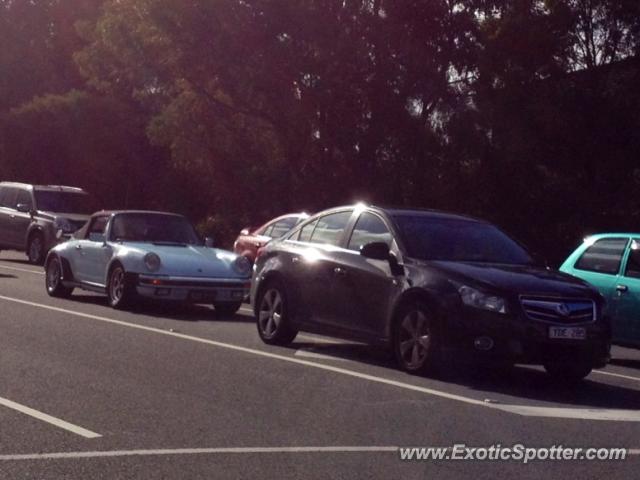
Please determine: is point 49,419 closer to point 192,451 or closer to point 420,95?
point 192,451

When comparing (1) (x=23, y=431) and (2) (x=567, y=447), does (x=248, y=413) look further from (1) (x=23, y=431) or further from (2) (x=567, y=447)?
(2) (x=567, y=447)

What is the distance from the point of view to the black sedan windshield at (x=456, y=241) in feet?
37.9

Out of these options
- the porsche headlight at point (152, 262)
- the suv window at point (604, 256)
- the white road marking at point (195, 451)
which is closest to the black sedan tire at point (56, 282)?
the porsche headlight at point (152, 262)

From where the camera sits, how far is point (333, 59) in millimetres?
32156

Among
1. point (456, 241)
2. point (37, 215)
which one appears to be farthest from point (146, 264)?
point (37, 215)

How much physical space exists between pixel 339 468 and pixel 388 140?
2717 cm

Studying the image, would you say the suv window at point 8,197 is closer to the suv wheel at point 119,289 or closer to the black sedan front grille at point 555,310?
the suv wheel at point 119,289

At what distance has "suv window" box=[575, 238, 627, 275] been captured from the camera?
13.9m

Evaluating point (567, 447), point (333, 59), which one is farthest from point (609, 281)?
point (333, 59)

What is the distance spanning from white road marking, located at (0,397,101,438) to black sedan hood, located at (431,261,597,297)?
158 inches

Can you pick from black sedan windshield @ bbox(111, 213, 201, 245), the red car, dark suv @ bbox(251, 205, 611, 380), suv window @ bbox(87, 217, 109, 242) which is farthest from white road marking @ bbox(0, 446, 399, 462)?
Answer: the red car

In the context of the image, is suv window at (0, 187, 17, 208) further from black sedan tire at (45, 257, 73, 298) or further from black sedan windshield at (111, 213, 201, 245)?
black sedan windshield at (111, 213, 201, 245)

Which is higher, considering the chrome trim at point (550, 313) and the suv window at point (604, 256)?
the suv window at point (604, 256)

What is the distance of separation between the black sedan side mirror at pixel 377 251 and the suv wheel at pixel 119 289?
5.70 meters
